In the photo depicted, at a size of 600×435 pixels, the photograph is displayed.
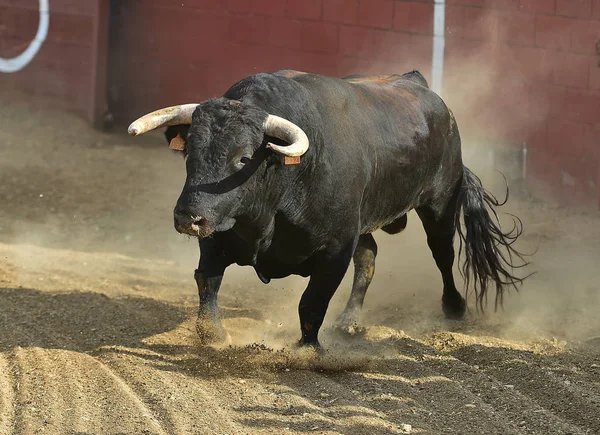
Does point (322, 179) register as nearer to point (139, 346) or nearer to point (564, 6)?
point (139, 346)

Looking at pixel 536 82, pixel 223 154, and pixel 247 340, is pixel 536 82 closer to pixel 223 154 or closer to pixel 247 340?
pixel 247 340

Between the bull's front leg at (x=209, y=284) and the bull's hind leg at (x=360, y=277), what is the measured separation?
3.74ft

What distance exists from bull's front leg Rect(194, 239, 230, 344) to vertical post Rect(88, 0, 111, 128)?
6033 mm

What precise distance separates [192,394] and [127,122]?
7.10 meters

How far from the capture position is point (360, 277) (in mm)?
6520

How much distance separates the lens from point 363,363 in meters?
5.27

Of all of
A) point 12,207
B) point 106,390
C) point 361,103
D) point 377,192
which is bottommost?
point 12,207

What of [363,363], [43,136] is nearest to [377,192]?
[363,363]

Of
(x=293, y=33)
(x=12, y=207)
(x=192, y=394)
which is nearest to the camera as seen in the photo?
(x=192, y=394)

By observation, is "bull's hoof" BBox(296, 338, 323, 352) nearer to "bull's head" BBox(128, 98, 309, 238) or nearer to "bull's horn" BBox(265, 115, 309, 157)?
"bull's head" BBox(128, 98, 309, 238)

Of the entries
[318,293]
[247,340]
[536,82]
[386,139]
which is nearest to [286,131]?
[318,293]

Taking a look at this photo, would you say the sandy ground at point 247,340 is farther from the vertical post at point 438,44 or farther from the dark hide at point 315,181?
the vertical post at point 438,44

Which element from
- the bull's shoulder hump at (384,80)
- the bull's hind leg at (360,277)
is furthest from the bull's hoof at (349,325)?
the bull's shoulder hump at (384,80)

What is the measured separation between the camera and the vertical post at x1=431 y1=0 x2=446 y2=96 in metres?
9.72
